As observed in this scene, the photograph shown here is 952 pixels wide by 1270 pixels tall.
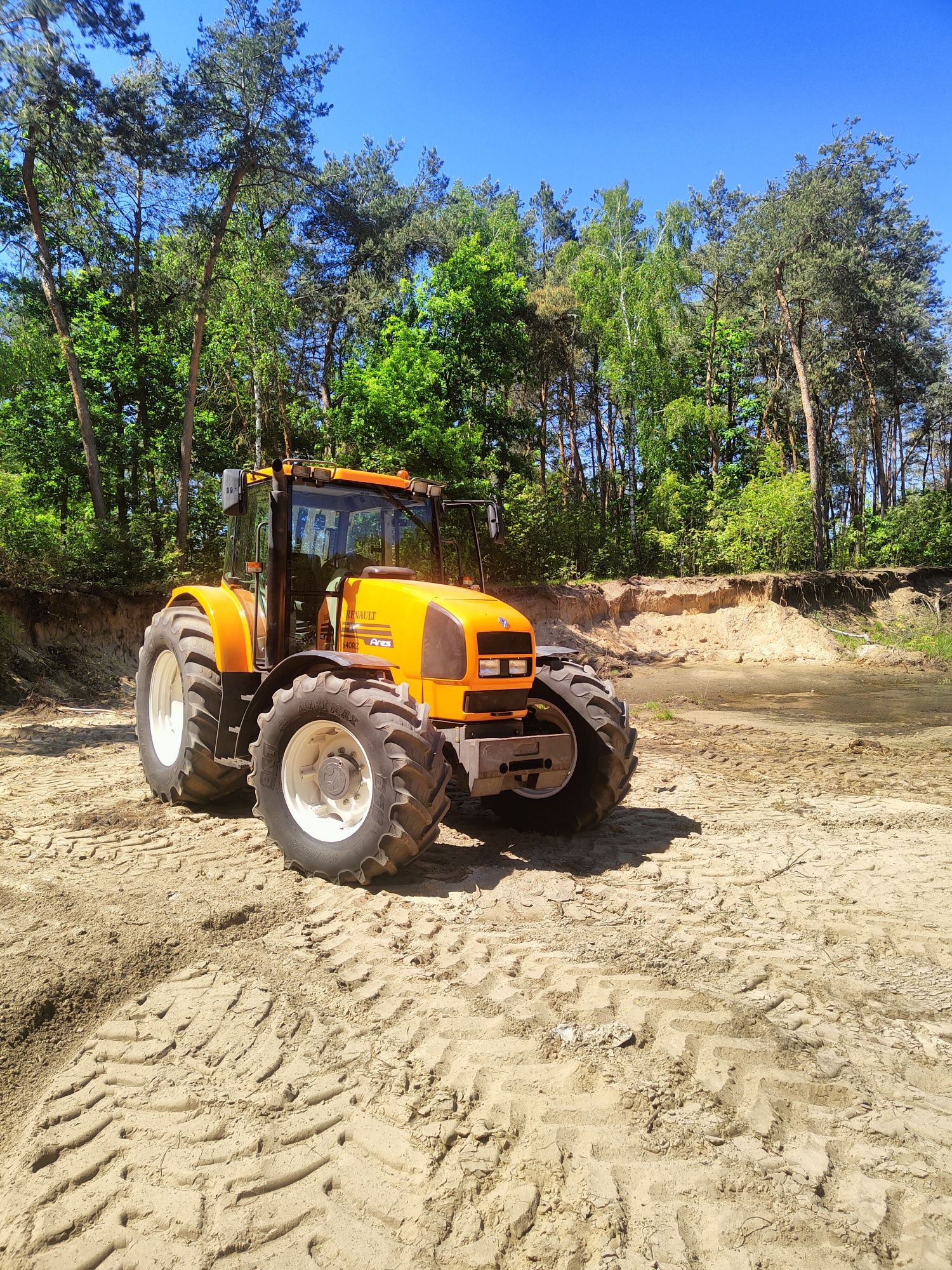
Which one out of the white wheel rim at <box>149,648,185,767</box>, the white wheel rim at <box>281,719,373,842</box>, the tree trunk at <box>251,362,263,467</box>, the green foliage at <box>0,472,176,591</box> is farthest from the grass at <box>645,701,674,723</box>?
the tree trunk at <box>251,362,263,467</box>

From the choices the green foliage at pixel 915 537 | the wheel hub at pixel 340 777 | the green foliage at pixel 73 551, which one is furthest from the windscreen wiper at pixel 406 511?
the green foliage at pixel 915 537

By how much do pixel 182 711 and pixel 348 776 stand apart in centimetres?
249

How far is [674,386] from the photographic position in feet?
103

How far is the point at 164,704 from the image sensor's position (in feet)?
22.4

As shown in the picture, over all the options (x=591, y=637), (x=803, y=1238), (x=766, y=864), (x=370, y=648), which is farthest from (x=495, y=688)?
(x=591, y=637)

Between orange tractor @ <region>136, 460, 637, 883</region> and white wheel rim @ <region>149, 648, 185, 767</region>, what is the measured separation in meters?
0.02

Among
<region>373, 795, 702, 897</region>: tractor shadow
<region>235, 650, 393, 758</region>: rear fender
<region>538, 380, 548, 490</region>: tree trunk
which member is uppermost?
<region>538, 380, 548, 490</region>: tree trunk

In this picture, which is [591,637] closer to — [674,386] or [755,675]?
[755,675]

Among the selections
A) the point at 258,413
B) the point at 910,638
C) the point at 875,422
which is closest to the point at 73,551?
the point at 258,413

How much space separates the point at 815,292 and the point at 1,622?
90.4 feet

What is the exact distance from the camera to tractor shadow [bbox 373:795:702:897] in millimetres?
4645

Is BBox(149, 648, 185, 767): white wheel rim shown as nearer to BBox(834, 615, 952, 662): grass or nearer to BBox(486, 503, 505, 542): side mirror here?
BBox(486, 503, 505, 542): side mirror

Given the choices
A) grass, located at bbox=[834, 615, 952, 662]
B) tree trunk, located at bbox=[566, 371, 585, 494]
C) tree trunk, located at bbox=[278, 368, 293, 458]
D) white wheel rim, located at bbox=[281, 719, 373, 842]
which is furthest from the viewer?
tree trunk, located at bbox=[566, 371, 585, 494]

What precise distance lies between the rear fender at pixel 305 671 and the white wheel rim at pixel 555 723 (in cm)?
112
